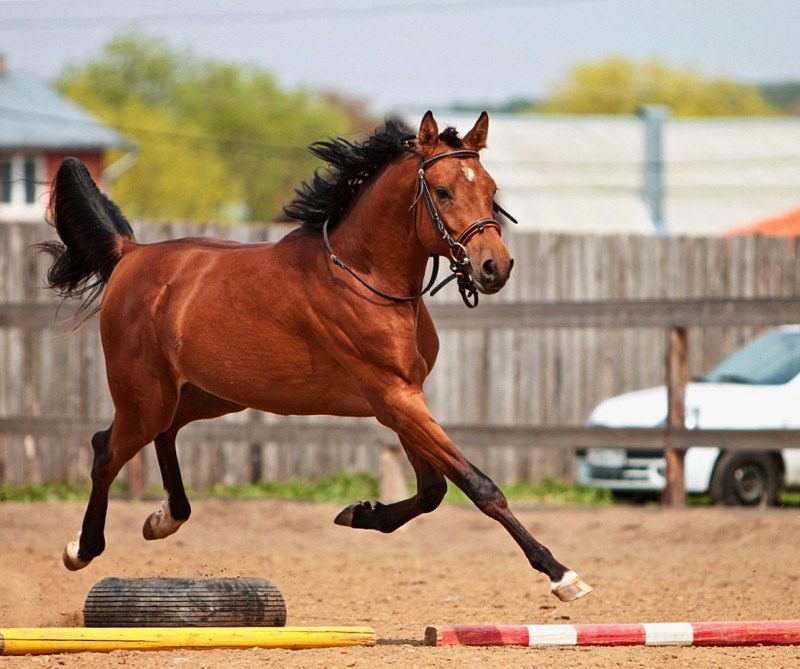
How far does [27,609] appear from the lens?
257 inches

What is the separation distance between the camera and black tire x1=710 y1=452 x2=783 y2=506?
34.8ft

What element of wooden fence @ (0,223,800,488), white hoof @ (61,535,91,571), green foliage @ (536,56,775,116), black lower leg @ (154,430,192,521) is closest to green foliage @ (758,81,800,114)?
green foliage @ (536,56,775,116)

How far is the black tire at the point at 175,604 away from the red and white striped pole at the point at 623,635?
2.76ft

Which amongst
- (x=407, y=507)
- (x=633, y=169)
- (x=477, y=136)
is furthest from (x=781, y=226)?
(x=633, y=169)

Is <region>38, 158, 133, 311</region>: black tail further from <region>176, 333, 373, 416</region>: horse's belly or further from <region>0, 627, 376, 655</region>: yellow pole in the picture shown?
<region>0, 627, 376, 655</region>: yellow pole

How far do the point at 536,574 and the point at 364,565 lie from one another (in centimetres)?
118

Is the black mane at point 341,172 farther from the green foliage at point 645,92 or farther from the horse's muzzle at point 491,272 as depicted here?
the green foliage at point 645,92

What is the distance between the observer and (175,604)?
5453 mm

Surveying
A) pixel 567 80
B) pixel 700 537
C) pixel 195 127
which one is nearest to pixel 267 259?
pixel 700 537

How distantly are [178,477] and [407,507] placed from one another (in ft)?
4.93

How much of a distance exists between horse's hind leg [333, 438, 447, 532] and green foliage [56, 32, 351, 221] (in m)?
53.1

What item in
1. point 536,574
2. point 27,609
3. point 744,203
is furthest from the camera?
point 744,203

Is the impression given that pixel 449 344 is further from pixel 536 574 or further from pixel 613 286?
pixel 536 574

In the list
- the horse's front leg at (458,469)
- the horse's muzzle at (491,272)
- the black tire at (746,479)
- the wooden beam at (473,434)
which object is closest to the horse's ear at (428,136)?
the horse's muzzle at (491,272)
